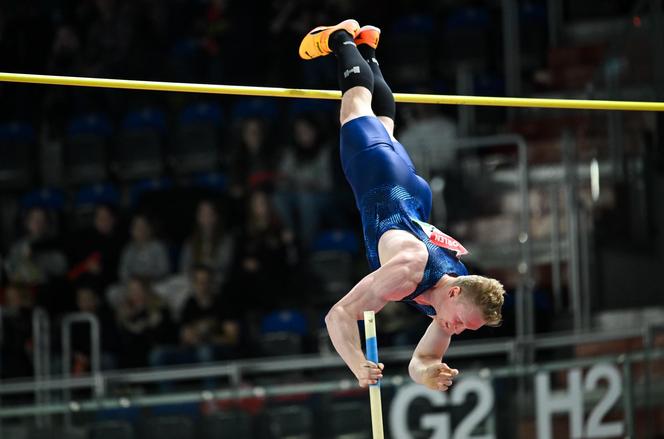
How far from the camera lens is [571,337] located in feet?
33.7

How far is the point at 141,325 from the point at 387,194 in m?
5.38

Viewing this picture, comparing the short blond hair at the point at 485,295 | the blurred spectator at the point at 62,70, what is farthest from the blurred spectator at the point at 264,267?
the short blond hair at the point at 485,295

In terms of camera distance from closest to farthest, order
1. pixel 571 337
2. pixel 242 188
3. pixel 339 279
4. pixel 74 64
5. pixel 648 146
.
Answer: pixel 571 337 < pixel 648 146 < pixel 339 279 < pixel 242 188 < pixel 74 64

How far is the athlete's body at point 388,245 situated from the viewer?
6.96 meters

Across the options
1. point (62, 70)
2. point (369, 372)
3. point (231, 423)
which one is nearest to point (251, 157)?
point (62, 70)

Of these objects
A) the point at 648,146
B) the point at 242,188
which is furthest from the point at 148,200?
the point at 648,146

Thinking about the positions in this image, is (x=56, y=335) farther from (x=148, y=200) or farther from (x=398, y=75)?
(x=398, y=75)

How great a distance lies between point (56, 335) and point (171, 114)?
3123mm

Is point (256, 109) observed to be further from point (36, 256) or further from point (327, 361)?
point (327, 361)

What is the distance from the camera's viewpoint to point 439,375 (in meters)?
7.11

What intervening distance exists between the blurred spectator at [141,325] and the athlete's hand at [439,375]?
544 cm

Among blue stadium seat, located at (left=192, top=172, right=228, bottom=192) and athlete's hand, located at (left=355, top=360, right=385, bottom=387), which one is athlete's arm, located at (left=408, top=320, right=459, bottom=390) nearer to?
athlete's hand, located at (left=355, top=360, right=385, bottom=387)

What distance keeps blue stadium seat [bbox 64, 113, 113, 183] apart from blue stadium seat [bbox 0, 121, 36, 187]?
1.38ft

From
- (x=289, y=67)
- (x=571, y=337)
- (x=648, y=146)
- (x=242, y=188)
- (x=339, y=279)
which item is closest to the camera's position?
(x=571, y=337)
